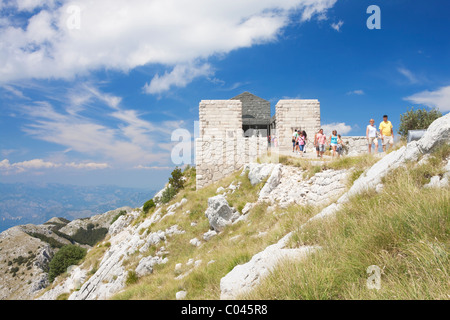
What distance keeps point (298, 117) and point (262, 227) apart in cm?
1588

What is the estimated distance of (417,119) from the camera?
25.8 metres

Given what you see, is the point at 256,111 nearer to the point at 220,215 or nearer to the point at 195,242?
the point at 220,215

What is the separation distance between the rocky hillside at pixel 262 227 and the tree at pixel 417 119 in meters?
21.1

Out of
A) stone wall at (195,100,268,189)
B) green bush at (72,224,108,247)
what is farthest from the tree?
green bush at (72,224,108,247)

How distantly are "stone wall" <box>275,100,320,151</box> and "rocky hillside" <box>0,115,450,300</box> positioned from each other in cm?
793

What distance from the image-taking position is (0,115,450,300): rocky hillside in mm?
3723

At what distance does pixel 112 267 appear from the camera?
14180mm

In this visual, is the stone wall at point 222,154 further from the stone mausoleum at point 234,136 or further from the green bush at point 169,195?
the green bush at point 169,195

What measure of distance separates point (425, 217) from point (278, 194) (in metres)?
7.19

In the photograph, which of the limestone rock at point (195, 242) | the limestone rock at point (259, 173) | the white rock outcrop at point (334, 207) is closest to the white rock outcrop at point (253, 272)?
the white rock outcrop at point (334, 207)

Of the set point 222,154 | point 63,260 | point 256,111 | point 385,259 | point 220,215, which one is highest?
point 256,111

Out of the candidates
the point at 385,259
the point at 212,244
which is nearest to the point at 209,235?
the point at 212,244
